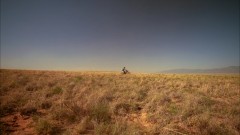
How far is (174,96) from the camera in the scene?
1192 centimetres

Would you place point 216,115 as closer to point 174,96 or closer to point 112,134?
point 174,96

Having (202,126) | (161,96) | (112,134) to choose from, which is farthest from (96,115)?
(161,96)

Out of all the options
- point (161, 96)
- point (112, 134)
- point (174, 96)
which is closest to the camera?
point (112, 134)

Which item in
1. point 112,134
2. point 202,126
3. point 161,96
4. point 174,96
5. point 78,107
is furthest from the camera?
point 174,96

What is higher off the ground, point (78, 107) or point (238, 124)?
point (78, 107)

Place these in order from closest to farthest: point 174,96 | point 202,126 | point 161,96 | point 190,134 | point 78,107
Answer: point 190,134
point 202,126
point 78,107
point 161,96
point 174,96

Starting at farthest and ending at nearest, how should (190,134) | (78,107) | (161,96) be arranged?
(161,96)
(78,107)
(190,134)

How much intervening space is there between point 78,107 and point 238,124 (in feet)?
19.5

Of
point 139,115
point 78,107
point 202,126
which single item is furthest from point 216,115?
point 78,107

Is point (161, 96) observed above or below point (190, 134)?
above

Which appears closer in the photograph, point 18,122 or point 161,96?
point 18,122

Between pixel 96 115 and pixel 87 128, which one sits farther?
pixel 96 115

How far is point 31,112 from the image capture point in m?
7.85

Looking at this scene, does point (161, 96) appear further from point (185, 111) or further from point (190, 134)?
point (190, 134)
